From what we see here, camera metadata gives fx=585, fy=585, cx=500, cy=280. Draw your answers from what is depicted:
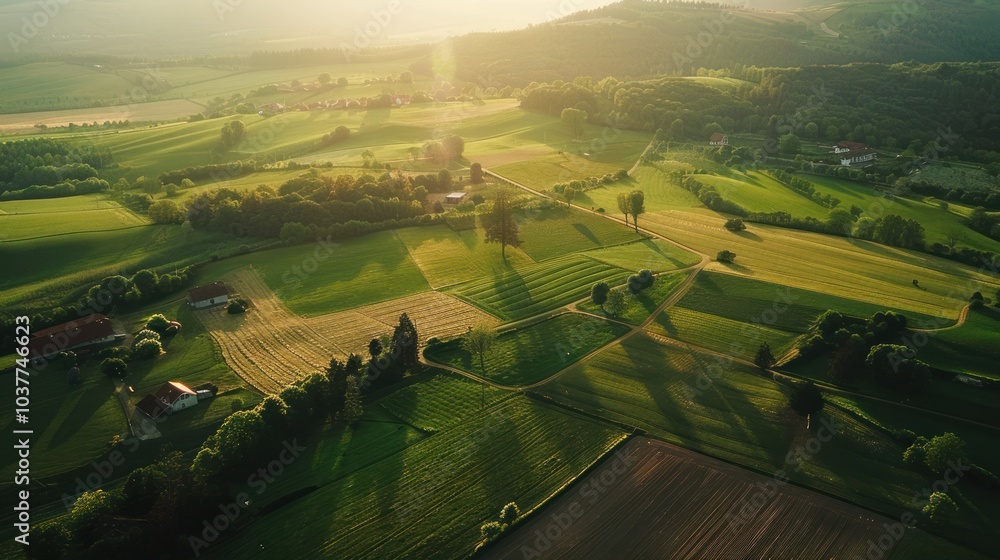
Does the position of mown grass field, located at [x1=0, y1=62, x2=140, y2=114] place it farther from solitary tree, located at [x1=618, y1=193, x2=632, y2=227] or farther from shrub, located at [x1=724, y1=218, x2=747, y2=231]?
shrub, located at [x1=724, y1=218, x2=747, y2=231]

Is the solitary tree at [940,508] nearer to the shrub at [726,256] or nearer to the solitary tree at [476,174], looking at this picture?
the shrub at [726,256]

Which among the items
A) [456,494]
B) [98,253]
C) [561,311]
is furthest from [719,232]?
[98,253]

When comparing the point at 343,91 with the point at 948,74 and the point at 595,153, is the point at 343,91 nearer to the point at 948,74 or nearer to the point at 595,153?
the point at 595,153

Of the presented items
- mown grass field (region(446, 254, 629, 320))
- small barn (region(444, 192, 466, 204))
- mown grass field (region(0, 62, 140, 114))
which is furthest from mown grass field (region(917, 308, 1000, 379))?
mown grass field (region(0, 62, 140, 114))

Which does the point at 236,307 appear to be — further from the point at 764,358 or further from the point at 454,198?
A: the point at 764,358

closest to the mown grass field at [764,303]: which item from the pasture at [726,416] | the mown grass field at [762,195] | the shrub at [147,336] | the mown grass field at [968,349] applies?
the mown grass field at [968,349]

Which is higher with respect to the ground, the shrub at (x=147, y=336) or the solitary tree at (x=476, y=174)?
the solitary tree at (x=476, y=174)
